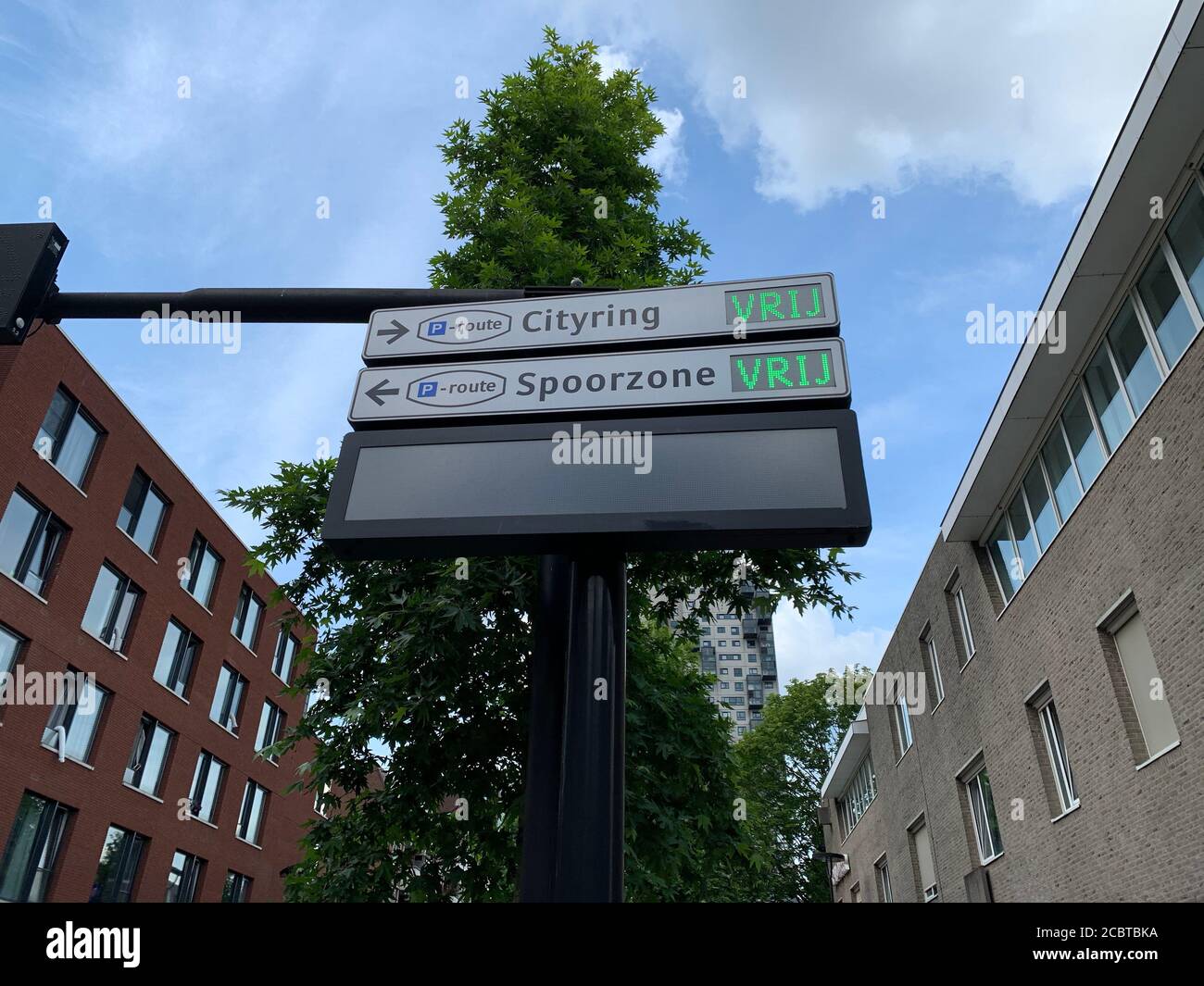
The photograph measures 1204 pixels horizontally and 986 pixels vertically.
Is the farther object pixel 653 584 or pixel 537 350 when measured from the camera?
pixel 653 584

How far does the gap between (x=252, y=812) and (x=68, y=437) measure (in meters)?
16.6

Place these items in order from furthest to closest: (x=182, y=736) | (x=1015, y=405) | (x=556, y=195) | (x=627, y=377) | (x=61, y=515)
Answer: (x=182, y=736) < (x=61, y=515) < (x=1015, y=405) < (x=556, y=195) < (x=627, y=377)

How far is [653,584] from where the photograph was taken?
9.23 meters

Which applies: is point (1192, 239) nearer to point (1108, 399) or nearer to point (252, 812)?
point (1108, 399)

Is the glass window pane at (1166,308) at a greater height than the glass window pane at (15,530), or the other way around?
the glass window pane at (15,530)

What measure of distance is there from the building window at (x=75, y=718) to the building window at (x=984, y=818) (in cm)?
2151

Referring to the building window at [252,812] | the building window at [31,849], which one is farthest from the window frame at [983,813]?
the building window at [252,812]

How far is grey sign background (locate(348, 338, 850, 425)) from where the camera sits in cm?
326

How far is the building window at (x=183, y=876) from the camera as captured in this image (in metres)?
25.6

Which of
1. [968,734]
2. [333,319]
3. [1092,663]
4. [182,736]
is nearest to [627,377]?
[333,319]

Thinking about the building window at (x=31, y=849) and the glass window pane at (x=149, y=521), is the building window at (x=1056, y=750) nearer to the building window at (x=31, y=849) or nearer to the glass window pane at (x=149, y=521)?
the building window at (x=31, y=849)

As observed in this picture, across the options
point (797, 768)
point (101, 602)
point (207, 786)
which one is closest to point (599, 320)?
point (101, 602)
